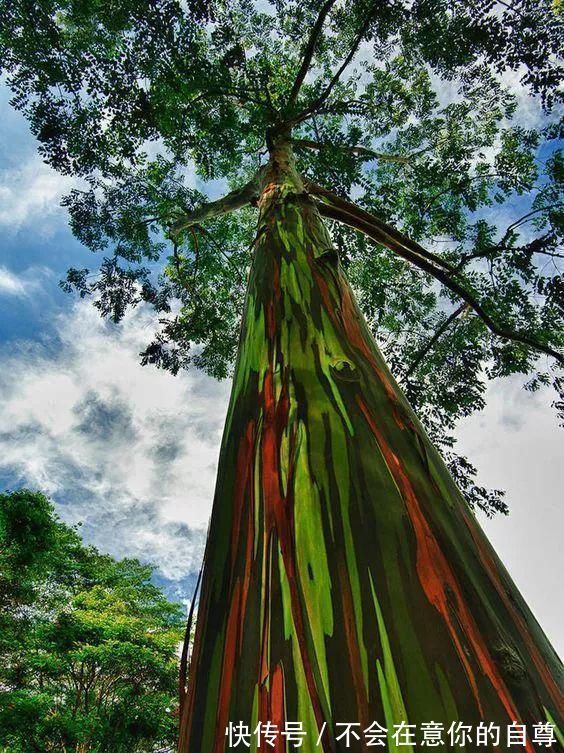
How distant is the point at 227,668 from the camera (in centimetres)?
57

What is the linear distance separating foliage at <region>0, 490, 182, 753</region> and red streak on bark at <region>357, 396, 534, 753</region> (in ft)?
20.4

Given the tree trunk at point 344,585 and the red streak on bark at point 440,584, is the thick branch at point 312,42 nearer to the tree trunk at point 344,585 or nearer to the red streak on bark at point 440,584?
the tree trunk at point 344,585

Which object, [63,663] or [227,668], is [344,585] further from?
[63,663]

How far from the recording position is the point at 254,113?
15.2 feet

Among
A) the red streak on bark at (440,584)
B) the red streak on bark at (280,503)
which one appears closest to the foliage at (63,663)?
the red streak on bark at (280,503)

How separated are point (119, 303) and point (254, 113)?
A: 2939 mm

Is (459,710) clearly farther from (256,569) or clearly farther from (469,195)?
(469,195)

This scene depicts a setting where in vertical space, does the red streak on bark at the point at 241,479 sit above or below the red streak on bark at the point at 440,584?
above

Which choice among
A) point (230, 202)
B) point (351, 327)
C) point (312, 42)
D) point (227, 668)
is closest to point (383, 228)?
point (351, 327)

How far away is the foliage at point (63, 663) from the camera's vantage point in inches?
209

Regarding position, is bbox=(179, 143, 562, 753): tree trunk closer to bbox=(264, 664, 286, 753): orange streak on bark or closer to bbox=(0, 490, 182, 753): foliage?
bbox=(264, 664, 286, 753): orange streak on bark

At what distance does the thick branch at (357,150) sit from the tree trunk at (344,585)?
4.14 meters

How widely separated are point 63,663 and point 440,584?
730 cm

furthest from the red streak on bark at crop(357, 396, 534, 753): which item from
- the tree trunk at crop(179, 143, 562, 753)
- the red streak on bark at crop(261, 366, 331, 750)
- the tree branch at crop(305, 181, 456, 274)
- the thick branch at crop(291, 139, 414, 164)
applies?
the thick branch at crop(291, 139, 414, 164)
